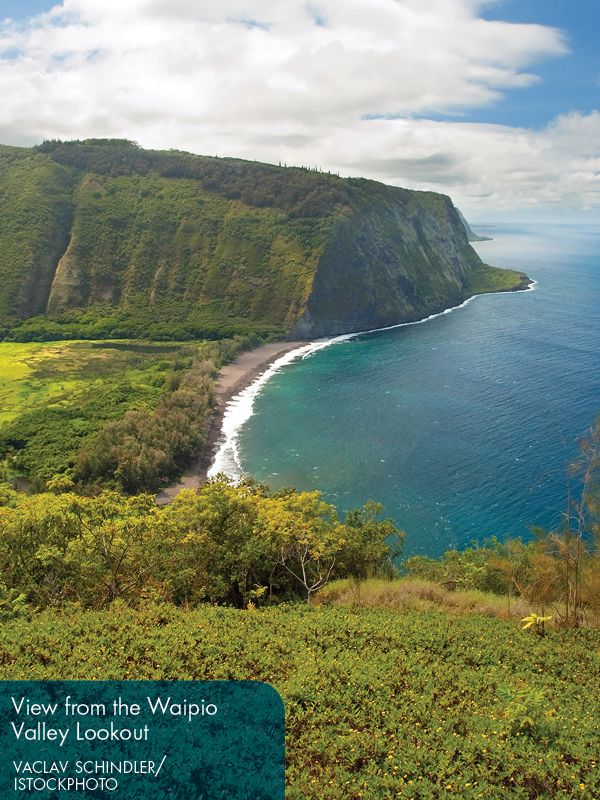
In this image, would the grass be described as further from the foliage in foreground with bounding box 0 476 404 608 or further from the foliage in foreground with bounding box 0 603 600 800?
the foliage in foreground with bounding box 0 603 600 800

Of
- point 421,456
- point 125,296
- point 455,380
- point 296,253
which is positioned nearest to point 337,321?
point 296,253

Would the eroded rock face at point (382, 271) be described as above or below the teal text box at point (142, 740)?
above

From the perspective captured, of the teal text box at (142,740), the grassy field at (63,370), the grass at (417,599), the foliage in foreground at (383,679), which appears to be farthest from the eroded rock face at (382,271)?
the teal text box at (142,740)

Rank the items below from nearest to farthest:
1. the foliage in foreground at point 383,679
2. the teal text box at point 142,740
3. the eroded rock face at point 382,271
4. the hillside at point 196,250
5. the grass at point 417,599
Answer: the teal text box at point 142,740
the foliage in foreground at point 383,679
the grass at point 417,599
the hillside at point 196,250
the eroded rock face at point 382,271

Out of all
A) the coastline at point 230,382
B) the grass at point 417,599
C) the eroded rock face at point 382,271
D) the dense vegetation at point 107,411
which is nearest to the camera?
the grass at point 417,599

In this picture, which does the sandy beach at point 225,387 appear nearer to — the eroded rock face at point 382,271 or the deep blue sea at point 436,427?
the deep blue sea at point 436,427

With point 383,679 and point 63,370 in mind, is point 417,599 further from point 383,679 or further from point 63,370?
point 63,370
